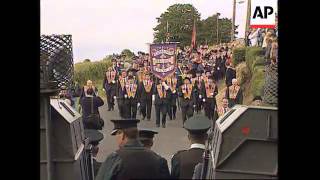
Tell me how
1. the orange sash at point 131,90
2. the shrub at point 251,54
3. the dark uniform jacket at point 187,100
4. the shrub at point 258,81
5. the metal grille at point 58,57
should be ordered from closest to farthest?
the metal grille at point 58,57 < the shrub at point 258,81 < the shrub at point 251,54 < the dark uniform jacket at point 187,100 < the orange sash at point 131,90

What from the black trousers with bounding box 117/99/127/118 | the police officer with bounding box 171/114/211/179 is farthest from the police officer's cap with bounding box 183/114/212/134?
the black trousers with bounding box 117/99/127/118

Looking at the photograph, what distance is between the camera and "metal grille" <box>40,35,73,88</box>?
2.55 metres

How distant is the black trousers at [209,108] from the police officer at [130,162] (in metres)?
0.38

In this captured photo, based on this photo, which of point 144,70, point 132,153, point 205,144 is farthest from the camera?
point 144,70

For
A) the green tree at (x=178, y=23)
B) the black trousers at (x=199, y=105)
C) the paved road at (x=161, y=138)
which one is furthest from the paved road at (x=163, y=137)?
the green tree at (x=178, y=23)

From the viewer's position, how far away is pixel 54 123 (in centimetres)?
255

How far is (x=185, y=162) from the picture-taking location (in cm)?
264

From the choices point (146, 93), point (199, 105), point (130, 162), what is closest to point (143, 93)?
point (146, 93)

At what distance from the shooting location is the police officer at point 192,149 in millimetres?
2573

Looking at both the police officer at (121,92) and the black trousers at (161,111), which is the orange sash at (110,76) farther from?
the black trousers at (161,111)

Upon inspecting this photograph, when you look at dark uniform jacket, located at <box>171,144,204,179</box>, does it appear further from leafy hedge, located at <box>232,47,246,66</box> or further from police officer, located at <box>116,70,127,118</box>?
leafy hedge, located at <box>232,47,246,66</box>
